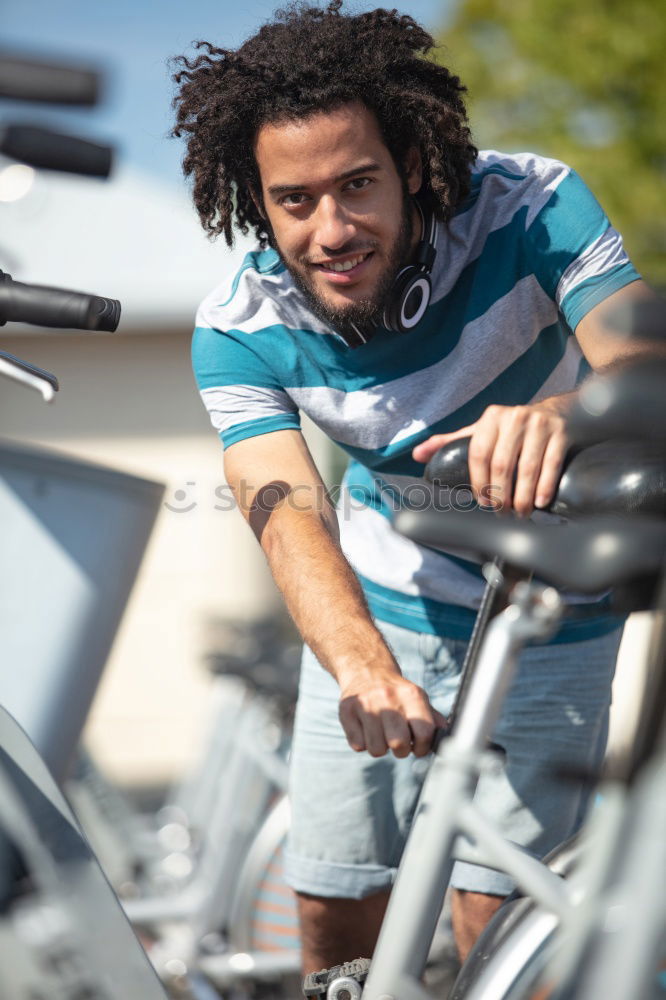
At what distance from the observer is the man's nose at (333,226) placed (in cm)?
209

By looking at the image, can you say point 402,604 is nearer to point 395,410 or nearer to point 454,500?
point 454,500

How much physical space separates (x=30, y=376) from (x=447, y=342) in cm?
89

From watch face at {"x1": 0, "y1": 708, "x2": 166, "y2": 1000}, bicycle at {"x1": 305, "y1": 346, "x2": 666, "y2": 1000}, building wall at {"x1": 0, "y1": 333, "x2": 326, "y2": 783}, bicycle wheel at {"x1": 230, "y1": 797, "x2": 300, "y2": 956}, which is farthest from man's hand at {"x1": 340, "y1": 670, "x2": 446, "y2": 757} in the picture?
building wall at {"x1": 0, "y1": 333, "x2": 326, "y2": 783}

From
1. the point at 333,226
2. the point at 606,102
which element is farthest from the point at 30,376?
the point at 606,102

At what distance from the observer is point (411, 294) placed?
83.8 inches

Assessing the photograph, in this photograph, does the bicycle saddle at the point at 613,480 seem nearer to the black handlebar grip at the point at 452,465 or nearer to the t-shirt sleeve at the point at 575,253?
the black handlebar grip at the point at 452,465

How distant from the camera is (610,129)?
10.1 m

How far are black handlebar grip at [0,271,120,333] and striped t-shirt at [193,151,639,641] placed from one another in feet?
2.25

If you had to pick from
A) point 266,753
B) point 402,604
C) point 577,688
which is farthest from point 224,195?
point 266,753

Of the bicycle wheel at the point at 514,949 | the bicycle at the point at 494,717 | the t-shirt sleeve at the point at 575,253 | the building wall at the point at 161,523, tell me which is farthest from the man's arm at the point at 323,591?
the building wall at the point at 161,523

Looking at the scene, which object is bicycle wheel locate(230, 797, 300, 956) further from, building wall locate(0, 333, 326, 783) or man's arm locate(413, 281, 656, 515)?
building wall locate(0, 333, 326, 783)

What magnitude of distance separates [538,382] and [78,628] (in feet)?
3.52

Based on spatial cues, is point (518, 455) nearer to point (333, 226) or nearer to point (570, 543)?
point (570, 543)

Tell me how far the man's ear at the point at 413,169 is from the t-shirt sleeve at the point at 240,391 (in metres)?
0.44
